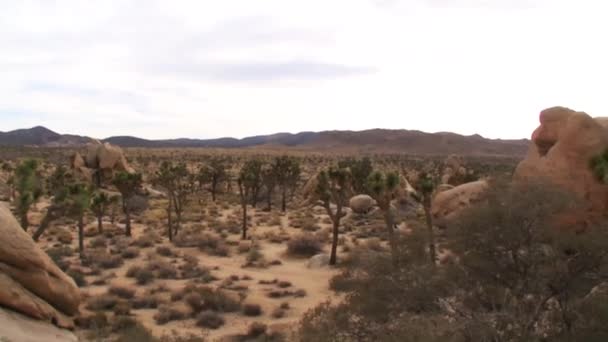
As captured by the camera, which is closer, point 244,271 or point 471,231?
point 471,231

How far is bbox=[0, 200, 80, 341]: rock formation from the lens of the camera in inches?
425

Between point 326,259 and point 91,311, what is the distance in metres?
10.2

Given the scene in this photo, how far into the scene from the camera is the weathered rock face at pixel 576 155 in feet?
63.6

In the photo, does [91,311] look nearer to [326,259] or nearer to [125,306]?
[125,306]

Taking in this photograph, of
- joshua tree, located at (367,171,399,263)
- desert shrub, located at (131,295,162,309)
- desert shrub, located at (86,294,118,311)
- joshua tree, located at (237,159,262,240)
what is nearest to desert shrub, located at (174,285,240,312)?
desert shrub, located at (131,295,162,309)

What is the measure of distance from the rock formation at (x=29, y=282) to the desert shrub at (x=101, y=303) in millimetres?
3131

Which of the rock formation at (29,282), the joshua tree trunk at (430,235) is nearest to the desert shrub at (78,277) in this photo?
the rock formation at (29,282)

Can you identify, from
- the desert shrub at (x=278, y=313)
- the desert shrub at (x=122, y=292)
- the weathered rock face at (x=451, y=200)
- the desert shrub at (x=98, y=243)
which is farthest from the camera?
the weathered rock face at (x=451, y=200)

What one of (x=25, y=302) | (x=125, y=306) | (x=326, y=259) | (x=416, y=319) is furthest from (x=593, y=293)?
(x=326, y=259)

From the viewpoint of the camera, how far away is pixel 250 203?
43.5 meters

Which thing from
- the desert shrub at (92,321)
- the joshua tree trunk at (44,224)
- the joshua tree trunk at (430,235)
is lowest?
the desert shrub at (92,321)

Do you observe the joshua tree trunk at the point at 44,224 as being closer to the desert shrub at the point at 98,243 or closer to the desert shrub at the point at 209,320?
the desert shrub at the point at 209,320

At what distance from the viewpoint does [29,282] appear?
37.3ft

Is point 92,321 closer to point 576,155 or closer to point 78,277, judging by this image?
point 78,277
